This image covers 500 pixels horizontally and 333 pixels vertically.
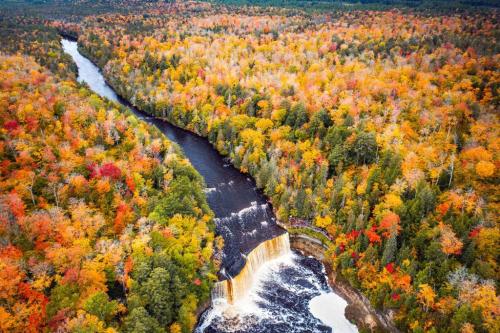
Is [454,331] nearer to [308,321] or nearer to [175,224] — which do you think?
[308,321]

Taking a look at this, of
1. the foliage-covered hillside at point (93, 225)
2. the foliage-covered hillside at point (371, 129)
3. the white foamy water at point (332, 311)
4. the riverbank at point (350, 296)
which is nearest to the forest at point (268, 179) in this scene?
the foliage-covered hillside at point (93, 225)

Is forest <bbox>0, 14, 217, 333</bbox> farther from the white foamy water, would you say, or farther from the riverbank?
the riverbank

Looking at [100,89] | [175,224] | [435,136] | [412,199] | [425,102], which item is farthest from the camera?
[100,89]

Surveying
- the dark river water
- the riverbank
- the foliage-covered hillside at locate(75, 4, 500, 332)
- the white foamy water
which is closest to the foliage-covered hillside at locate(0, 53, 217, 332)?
the dark river water

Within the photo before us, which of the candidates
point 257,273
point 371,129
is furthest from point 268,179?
point 371,129

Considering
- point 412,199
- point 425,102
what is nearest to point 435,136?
point 425,102
